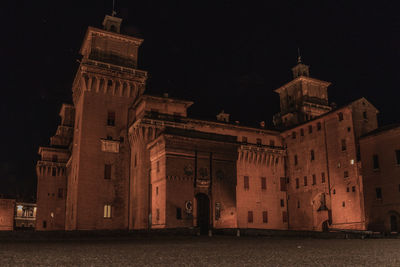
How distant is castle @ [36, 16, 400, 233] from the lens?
134 feet

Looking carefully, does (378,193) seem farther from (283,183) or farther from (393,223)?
(283,183)

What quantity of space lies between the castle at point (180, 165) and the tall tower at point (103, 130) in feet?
0.41

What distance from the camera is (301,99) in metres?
70.0

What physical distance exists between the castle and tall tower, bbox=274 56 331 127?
9522 millimetres

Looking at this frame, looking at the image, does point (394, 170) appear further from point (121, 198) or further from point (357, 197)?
point (121, 198)

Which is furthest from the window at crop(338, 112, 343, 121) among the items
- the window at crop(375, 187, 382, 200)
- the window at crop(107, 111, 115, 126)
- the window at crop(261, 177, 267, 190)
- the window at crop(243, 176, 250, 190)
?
the window at crop(107, 111, 115, 126)

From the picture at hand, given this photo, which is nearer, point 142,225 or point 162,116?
point 142,225

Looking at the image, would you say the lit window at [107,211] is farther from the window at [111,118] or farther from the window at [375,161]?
the window at [375,161]

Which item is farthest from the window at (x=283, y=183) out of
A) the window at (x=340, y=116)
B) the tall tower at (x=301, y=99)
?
the tall tower at (x=301, y=99)

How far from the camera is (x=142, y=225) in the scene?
141 feet

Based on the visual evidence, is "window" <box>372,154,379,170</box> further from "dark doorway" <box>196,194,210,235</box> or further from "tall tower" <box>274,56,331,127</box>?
"tall tower" <box>274,56,331,127</box>

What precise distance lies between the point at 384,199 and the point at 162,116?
2707cm

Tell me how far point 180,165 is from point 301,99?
37360 millimetres

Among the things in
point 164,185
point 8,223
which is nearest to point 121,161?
point 164,185
